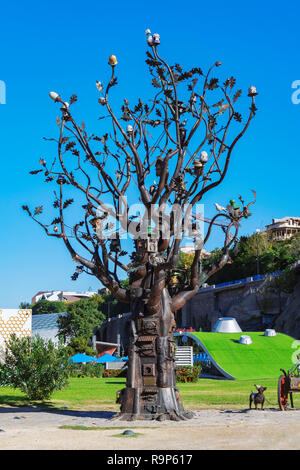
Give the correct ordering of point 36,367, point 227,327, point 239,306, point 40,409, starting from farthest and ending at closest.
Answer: point 239,306 → point 227,327 → point 36,367 → point 40,409

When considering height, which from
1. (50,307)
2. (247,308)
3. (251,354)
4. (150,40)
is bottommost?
(251,354)

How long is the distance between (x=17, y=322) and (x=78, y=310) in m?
37.9

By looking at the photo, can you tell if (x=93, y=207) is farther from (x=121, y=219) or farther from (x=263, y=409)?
(x=263, y=409)

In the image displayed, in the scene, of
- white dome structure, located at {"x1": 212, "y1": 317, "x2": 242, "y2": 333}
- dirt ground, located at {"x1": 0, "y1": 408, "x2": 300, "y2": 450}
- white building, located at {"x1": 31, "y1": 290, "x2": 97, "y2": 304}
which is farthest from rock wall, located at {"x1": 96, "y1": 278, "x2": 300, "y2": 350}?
white building, located at {"x1": 31, "y1": 290, "x2": 97, "y2": 304}

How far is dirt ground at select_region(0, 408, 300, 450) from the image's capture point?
8.53 metres

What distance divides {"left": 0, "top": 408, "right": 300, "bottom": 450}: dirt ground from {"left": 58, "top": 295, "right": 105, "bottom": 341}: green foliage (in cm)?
6550

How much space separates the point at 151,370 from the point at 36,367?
249 inches

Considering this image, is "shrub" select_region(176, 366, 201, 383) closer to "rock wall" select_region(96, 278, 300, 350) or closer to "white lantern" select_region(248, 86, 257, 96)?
"white lantern" select_region(248, 86, 257, 96)

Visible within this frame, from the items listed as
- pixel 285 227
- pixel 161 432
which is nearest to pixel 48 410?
pixel 161 432

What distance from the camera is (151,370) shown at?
13.4 metres

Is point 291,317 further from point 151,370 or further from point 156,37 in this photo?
point 156,37

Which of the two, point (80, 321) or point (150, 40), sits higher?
point (150, 40)

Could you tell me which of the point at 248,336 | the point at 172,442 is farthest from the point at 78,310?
the point at 172,442

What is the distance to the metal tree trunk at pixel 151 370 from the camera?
13109 millimetres
